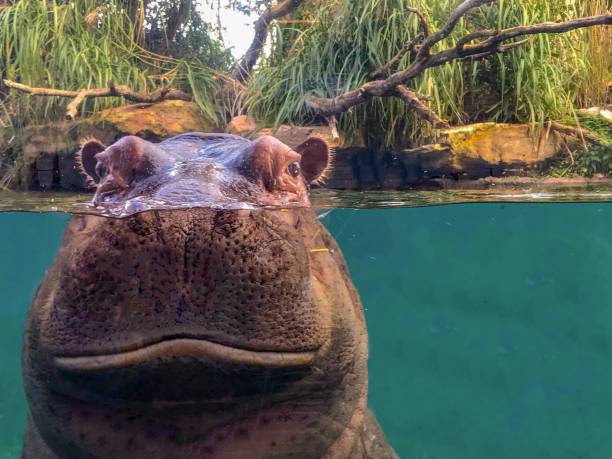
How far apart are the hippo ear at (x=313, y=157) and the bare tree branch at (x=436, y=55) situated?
310cm

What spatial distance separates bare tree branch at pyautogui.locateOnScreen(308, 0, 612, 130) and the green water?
2.32 metres

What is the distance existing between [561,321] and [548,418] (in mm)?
1587

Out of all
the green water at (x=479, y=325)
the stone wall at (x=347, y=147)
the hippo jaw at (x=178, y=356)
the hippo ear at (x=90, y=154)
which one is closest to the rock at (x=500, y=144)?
the stone wall at (x=347, y=147)

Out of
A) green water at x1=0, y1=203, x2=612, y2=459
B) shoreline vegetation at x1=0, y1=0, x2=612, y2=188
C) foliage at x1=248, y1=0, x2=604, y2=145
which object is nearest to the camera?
shoreline vegetation at x1=0, y1=0, x2=612, y2=188

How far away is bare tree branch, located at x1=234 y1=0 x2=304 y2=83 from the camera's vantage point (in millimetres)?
5404

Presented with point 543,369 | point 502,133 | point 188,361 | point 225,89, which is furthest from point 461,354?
point 188,361

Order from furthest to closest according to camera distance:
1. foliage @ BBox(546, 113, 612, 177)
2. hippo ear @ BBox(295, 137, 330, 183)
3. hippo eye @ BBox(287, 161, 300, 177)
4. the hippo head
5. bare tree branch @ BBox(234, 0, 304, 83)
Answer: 1. foliage @ BBox(546, 113, 612, 177)
2. bare tree branch @ BBox(234, 0, 304, 83)
3. hippo ear @ BBox(295, 137, 330, 183)
4. hippo eye @ BBox(287, 161, 300, 177)
5. the hippo head

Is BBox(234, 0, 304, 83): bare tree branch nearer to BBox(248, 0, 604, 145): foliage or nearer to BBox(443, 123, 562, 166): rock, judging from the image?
BBox(248, 0, 604, 145): foliage

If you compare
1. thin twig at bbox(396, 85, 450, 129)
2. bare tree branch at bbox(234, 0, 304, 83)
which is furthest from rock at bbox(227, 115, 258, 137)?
thin twig at bbox(396, 85, 450, 129)

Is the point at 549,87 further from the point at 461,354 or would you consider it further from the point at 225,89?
the point at 461,354

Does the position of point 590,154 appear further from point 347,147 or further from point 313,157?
point 313,157

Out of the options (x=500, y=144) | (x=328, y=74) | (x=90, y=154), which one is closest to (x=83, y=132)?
(x=328, y=74)

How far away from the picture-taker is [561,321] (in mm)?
9453

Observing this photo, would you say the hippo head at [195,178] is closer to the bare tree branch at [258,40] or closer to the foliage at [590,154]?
the bare tree branch at [258,40]
